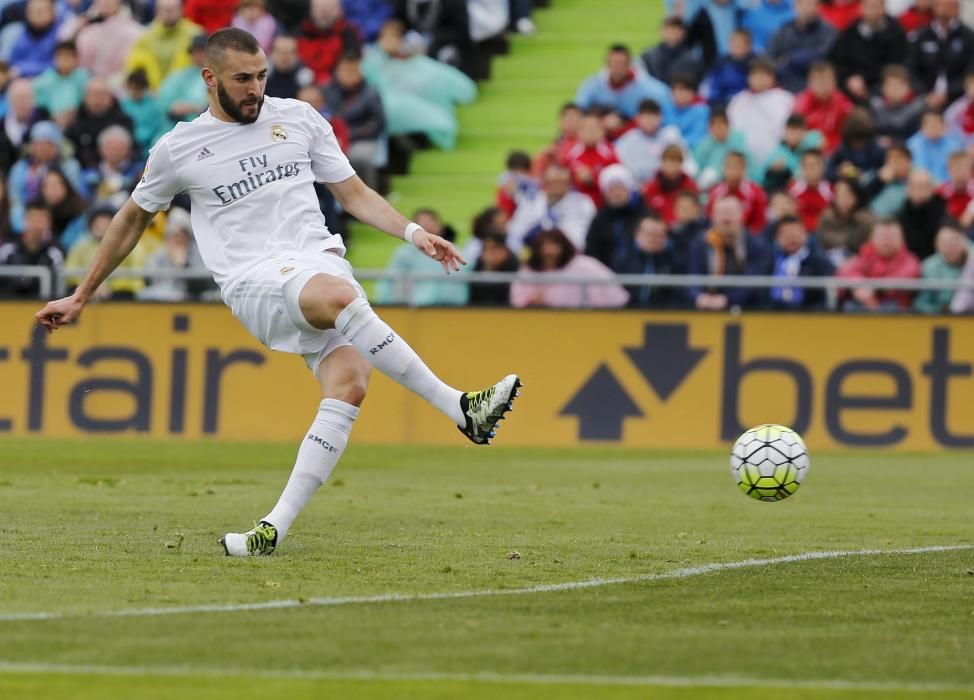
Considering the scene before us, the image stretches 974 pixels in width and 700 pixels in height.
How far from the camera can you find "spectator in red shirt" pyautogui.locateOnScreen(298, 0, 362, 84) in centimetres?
2286

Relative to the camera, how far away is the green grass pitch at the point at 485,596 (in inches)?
233

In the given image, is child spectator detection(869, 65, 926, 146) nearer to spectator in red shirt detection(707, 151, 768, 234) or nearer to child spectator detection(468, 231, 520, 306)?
spectator in red shirt detection(707, 151, 768, 234)

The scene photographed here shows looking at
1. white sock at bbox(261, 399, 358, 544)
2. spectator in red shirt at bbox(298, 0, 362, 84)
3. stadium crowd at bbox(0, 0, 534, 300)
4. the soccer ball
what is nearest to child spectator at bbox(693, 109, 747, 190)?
stadium crowd at bbox(0, 0, 534, 300)

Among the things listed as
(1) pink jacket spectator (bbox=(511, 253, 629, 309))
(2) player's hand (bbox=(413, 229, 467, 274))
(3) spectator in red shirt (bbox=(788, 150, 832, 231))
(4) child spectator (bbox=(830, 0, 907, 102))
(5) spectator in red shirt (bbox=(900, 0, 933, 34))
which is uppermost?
(5) spectator in red shirt (bbox=(900, 0, 933, 34))

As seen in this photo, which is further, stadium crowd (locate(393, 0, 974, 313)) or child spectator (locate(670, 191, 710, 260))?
child spectator (locate(670, 191, 710, 260))

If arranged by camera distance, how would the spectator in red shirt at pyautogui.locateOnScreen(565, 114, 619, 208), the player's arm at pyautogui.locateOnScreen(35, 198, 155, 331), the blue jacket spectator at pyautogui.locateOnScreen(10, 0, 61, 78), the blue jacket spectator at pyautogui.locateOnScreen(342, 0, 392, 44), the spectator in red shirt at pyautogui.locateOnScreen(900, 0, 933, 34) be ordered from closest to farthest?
the player's arm at pyautogui.locateOnScreen(35, 198, 155, 331), the spectator in red shirt at pyautogui.locateOnScreen(565, 114, 619, 208), the spectator in red shirt at pyautogui.locateOnScreen(900, 0, 933, 34), the blue jacket spectator at pyautogui.locateOnScreen(342, 0, 392, 44), the blue jacket spectator at pyautogui.locateOnScreen(10, 0, 61, 78)

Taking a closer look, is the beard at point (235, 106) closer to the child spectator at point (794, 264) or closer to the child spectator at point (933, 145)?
the child spectator at point (794, 264)

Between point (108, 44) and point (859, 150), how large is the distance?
950 centimetres

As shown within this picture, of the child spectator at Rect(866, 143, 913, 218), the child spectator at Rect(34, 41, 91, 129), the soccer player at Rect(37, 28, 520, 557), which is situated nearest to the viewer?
the soccer player at Rect(37, 28, 520, 557)

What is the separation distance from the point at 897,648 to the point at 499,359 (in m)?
12.2

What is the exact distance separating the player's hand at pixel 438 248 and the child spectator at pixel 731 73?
1283cm

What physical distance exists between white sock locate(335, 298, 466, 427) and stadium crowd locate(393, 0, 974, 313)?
9634 mm

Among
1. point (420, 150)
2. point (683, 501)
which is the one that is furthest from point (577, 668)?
point (420, 150)

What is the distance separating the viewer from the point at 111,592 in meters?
7.58
